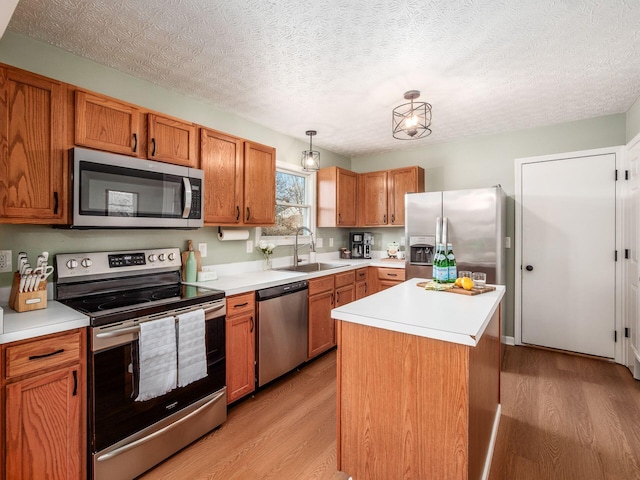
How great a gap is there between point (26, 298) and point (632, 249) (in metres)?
4.60

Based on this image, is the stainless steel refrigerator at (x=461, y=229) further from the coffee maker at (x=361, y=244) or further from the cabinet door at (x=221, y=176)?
the cabinet door at (x=221, y=176)

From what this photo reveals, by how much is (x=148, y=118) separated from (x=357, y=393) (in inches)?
85.3

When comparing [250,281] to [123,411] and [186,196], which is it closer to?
[186,196]

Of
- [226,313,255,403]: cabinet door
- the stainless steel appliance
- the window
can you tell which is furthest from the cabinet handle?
the window

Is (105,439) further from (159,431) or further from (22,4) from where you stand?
(22,4)

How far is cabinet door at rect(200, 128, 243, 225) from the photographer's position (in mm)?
2533

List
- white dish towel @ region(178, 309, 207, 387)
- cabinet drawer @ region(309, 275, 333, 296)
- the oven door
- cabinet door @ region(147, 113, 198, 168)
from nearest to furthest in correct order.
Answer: the oven door → white dish towel @ region(178, 309, 207, 387) → cabinet door @ region(147, 113, 198, 168) → cabinet drawer @ region(309, 275, 333, 296)

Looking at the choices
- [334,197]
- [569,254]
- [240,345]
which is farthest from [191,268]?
[569,254]

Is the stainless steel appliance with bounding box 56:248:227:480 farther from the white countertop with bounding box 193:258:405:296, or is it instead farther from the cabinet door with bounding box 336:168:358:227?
the cabinet door with bounding box 336:168:358:227

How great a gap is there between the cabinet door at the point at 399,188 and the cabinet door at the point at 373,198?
9 centimetres

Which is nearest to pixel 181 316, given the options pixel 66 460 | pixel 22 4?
pixel 66 460

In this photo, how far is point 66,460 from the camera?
1527 millimetres

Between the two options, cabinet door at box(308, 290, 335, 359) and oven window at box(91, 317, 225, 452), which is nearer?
oven window at box(91, 317, 225, 452)

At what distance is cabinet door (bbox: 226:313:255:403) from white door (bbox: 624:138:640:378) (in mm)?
3298
